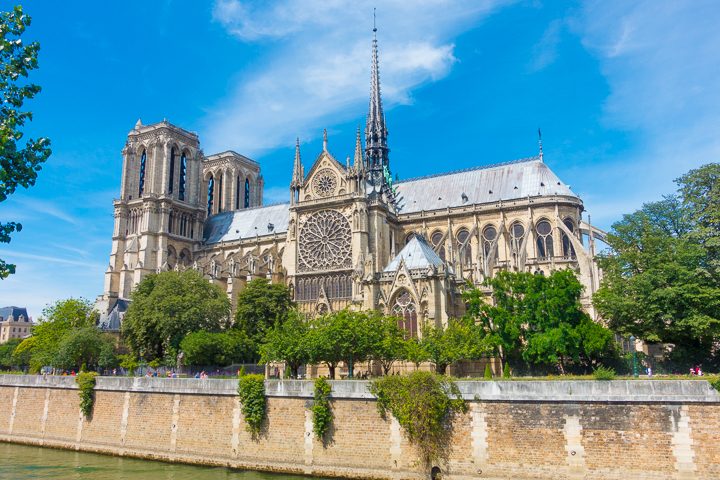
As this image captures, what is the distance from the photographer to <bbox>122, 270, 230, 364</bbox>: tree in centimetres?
4741

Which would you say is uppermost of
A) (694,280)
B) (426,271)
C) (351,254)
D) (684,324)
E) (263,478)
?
(351,254)

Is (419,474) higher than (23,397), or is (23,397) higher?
(23,397)

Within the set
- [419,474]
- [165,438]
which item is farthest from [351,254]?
[419,474]

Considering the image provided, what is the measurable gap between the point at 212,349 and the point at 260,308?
8.68 meters

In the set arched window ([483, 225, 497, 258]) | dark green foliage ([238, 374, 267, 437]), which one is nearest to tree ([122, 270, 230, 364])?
dark green foliage ([238, 374, 267, 437])

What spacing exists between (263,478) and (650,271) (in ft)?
70.0

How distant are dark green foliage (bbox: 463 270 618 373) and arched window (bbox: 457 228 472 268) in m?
18.8

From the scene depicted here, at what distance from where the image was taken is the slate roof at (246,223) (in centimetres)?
7306

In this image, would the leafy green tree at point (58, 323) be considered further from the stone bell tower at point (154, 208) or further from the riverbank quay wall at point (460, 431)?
the riverbank quay wall at point (460, 431)

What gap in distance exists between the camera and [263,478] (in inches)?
1026

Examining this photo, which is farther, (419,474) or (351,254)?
(351,254)

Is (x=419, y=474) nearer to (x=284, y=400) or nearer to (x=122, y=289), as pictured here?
(x=284, y=400)

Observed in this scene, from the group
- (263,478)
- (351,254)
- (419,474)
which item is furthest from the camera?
(351,254)

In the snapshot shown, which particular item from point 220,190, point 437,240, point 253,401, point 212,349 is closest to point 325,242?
point 437,240
